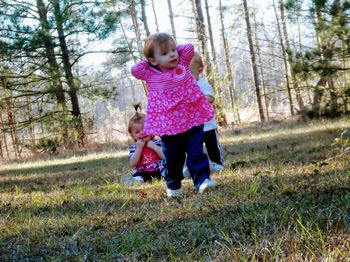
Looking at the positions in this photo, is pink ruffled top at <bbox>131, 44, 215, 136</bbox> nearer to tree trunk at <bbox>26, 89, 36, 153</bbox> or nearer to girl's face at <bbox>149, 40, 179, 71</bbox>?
girl's face at <bbox>149, 40, 179, 71</bbox>

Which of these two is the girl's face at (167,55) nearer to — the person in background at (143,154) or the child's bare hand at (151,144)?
the person in background at (143,154)

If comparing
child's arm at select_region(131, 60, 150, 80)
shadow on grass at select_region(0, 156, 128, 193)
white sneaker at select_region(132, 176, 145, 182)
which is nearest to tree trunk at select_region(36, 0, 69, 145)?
shadow on grass at select_region(0, 156, 128, 193)

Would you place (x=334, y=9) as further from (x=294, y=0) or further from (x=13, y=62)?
(x=13, y=62)

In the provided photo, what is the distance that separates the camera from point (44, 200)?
3363mm

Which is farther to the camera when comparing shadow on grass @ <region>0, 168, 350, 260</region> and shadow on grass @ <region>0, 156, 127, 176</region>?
shadow on grass @ <region>0, 156, 127, 176</region>

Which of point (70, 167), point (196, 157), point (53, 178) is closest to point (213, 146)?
point (196, 157)

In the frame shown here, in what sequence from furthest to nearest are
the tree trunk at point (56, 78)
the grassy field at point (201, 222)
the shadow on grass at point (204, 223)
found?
the tree trunk at point (56, 78) → the shadow on grass at point (204, 223) → the grassy field at point (201, 222)

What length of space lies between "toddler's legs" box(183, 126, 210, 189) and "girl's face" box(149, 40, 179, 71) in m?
0.51

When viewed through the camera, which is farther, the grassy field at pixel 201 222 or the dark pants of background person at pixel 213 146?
the dark pants of background person at pixel 213 146

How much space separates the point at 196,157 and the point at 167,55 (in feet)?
2.49

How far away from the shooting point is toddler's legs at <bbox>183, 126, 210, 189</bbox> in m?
3.01

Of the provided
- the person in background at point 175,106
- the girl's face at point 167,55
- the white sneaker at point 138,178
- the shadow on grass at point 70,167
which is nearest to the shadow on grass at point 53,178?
the shadow on grass at point 70,167

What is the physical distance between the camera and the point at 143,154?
433 centimetres

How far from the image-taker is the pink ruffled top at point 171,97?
299 cm
